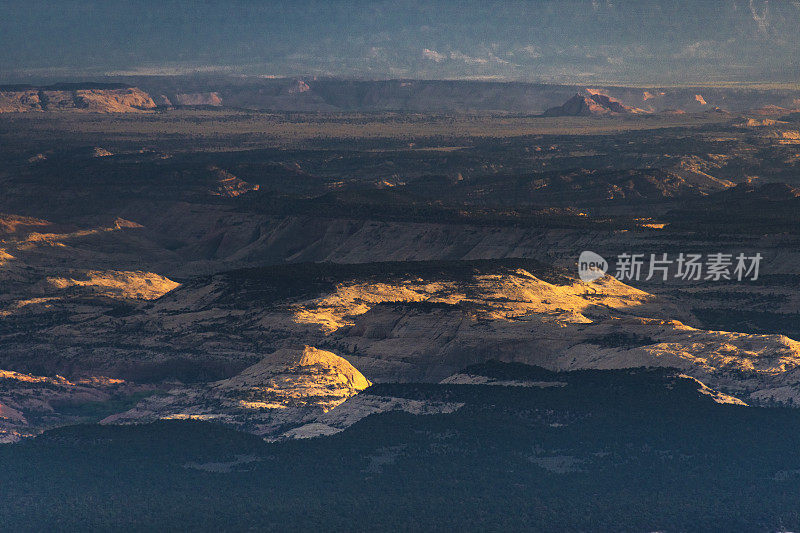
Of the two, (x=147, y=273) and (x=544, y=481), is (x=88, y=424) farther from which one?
(x=147, y=273)

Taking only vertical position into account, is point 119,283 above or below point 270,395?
below

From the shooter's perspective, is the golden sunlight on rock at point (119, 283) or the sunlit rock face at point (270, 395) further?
the golden sunlight on rock at point (119, 283)

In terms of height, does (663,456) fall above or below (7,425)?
above

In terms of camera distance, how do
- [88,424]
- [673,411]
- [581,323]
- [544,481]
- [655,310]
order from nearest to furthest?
[544,481]
[673,411]
[88,424]
[581,323]
[655,310]

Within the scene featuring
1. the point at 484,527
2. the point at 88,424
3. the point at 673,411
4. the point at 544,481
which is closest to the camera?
the point at 484,527

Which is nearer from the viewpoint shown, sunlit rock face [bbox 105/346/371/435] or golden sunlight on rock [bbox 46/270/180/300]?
sunlit rock face [bbox 105/346/371/435]

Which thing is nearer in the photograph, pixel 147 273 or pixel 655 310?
pixel 655 310

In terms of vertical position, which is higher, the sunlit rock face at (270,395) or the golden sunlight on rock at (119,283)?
the sunlit rock face at (270,395)

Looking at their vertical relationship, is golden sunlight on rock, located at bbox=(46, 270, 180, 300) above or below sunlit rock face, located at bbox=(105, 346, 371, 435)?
below

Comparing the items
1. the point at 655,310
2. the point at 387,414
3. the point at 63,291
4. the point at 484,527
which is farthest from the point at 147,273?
the point at 484,527

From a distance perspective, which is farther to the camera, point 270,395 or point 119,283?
point 119,283
